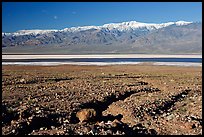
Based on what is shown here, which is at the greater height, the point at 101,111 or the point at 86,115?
the point at 86,115

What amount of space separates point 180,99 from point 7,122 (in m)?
10.1

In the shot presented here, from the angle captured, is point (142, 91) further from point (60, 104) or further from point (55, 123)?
point (55, 123)

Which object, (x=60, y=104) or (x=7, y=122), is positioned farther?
(x=60, y=104)

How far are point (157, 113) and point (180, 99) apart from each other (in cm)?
444

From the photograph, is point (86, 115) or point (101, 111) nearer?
point (86, 115)

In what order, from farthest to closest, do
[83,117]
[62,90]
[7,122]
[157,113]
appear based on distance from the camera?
[62,90], [157,113], [83,117], [7,122]

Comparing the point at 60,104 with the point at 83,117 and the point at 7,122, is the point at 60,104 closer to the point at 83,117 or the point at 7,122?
the point at 83,117

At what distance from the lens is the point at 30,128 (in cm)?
1325

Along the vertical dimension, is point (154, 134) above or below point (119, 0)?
below

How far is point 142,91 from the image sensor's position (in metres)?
23.2

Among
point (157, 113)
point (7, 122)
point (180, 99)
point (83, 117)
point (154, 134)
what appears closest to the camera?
point (154, 134)

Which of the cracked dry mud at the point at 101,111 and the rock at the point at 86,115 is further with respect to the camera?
the rock at the point at 86,115

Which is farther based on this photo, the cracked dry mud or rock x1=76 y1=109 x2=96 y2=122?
rock x1=76 y1=109 x2=96 y2=122

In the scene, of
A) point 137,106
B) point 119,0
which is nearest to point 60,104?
point 137,106
